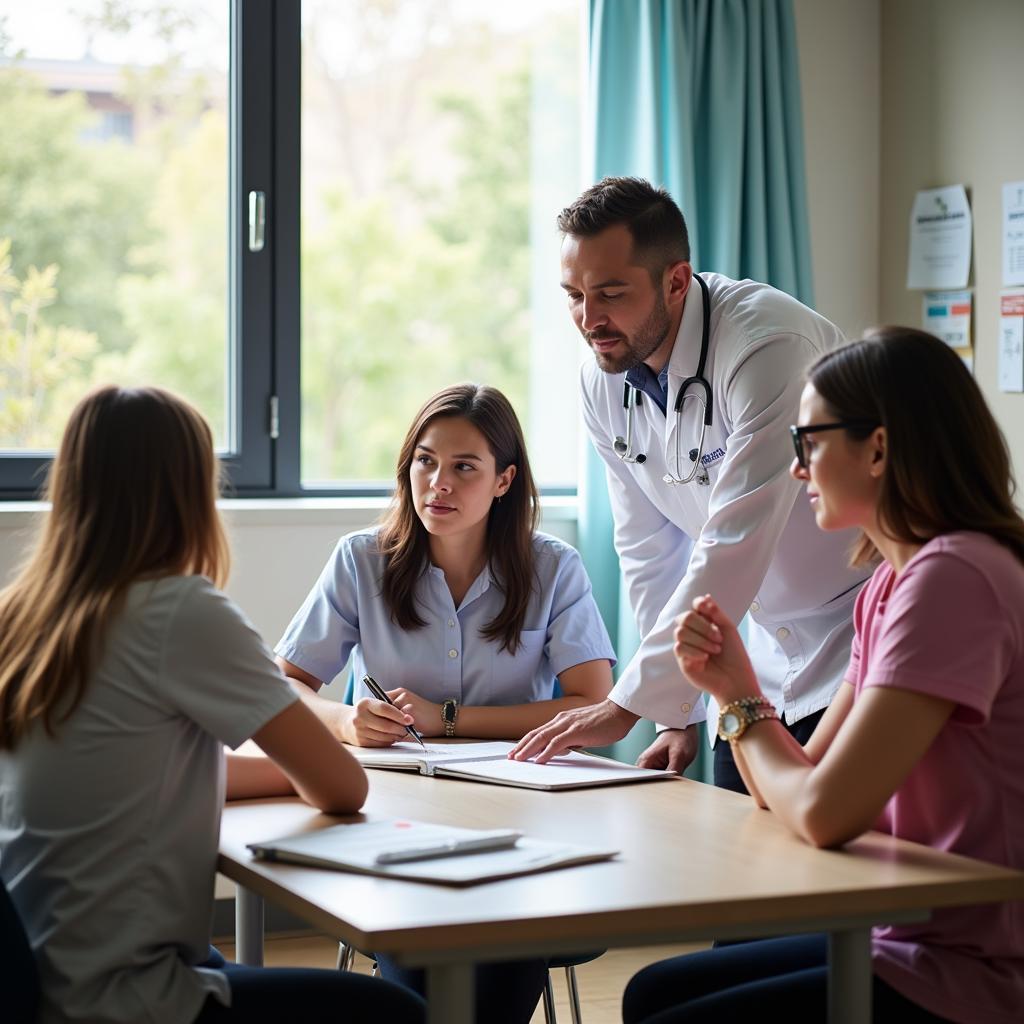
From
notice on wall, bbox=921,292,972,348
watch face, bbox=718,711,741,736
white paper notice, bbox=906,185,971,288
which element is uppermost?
white paper notice, bbox=906,185,971,288

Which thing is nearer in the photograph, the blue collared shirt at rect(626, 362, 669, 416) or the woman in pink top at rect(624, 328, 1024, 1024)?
the woman in pink top at rect(624, 328, 1024, 1024)

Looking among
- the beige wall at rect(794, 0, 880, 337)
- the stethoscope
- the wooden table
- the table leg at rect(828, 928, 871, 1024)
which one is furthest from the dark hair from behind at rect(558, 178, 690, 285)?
the beige wall at rect(794, 0, 880, 337)

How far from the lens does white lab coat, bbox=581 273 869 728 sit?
7.12 feet

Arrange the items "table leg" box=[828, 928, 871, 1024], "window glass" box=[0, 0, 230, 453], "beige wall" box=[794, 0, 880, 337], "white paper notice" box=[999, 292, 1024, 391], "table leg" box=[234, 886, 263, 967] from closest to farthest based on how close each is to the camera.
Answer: "table leg" box=[828, 928, 871, 1024] → "table leg" box=[234, 886, 263, 967] → "white paper notice" box=[999, 292, 1024, 391] → "window glass" box=[0, 0, 230, 453] → "beige wall" box=[794, 0, 880, 337]

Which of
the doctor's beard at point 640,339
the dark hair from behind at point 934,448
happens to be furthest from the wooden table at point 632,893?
the doctor's beard at point 640,339

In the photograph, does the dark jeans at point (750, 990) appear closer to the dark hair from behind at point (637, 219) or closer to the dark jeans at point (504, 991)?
the dark jeans at point (504, 991)

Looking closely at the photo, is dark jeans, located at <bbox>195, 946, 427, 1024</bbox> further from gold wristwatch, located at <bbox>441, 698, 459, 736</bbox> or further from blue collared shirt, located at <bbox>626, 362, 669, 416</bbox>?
blue collared shirt, located at <bbox>626, 362, 669, 416</bbox>

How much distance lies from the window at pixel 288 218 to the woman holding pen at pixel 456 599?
24.1 inches

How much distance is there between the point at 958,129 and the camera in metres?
3.52

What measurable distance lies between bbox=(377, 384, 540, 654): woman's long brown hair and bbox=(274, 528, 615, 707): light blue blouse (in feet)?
0.06

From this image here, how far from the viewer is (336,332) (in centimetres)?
993

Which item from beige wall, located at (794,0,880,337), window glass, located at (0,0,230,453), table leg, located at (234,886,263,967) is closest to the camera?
table leg, located at (234,886,263,967)

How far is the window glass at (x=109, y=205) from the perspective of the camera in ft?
11.7

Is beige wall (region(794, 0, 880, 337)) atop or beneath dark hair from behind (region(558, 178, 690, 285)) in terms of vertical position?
atop
